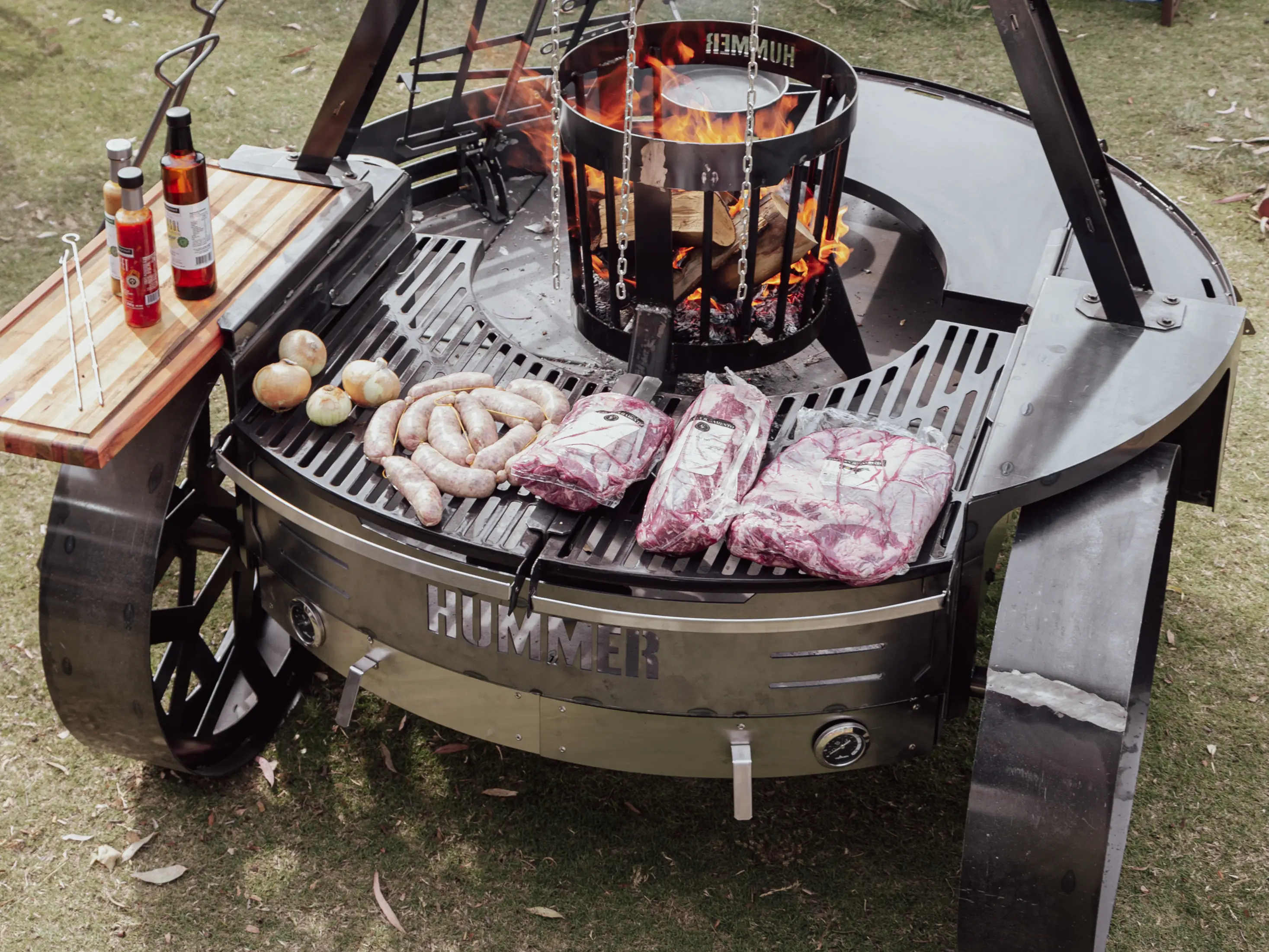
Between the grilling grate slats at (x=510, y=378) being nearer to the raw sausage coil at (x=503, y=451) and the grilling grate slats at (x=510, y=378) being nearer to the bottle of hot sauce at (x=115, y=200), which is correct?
the raw sausage coil at (x=503, y=451)

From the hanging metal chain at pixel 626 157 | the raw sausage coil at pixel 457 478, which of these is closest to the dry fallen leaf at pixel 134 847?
the raw sausage coil at pixel 457 478

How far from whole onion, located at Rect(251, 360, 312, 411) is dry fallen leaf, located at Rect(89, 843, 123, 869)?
139 cm

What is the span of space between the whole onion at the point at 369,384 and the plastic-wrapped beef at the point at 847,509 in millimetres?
1034

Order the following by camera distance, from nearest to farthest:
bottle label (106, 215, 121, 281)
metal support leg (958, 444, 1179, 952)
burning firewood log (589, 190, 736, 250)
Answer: metal support leg (958, 444, 1179, 952), bottle label (106, 215, 121, 281), burning firewood log (589, 190, 736, 250)

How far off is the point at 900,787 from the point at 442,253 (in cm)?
223

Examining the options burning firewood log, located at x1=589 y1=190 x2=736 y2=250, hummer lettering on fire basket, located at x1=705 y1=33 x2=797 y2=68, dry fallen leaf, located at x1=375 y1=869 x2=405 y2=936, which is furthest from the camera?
hummer lettering on fire basket, located at x1=705 y1=33 x2=797 y2=68

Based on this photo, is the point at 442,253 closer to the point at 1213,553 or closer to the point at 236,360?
the point at 236,360

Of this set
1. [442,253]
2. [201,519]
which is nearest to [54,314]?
[201,519]

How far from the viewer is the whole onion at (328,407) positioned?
127 inches

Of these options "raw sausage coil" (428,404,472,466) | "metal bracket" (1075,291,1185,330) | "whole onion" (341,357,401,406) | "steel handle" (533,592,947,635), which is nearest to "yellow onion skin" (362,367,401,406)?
"whole onion" (341,357,401,406)

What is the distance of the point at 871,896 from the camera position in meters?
3.47

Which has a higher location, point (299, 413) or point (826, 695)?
point (299, 413)

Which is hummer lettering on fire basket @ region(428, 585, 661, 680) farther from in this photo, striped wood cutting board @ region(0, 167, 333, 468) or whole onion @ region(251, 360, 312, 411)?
striped wood cutting board @ region(0, 167, 333, 468)

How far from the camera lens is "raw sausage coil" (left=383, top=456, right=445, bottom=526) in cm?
293
